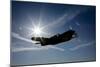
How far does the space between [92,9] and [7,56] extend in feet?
4.04

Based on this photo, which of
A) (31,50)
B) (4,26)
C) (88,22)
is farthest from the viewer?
(88,22)

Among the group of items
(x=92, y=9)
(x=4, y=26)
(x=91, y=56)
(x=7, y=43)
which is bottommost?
(x=91, y=56)

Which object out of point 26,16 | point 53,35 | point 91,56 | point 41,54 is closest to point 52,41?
point 53,35

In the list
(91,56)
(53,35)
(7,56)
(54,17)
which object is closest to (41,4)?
(54,17)

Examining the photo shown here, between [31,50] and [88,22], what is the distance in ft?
2.73

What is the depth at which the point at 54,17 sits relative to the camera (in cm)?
219

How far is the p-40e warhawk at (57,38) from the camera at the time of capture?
7.00ft

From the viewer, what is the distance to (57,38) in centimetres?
219

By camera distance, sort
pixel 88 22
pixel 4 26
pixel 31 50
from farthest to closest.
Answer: pixel 88 22 < pixel 31 50 < pixel 4 26

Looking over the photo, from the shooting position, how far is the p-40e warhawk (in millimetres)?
2133

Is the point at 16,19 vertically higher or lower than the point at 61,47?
higher

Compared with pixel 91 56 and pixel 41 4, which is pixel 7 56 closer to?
pixel 41 4

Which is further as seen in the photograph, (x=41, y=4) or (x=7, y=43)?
(x=41, y=4)

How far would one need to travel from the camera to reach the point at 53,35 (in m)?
2.18
